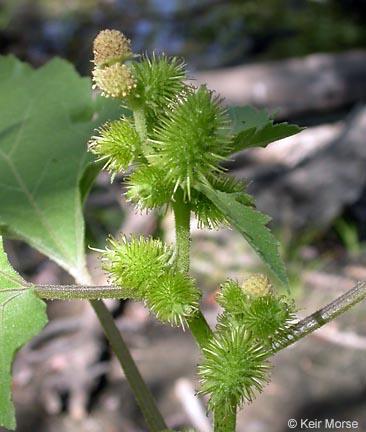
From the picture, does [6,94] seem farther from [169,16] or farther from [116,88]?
[169,16]

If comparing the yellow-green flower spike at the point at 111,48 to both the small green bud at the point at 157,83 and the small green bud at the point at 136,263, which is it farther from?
the small green bud at the point at 136,263

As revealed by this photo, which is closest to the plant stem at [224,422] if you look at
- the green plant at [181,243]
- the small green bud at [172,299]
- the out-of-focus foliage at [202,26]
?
the green plant at [181,243]

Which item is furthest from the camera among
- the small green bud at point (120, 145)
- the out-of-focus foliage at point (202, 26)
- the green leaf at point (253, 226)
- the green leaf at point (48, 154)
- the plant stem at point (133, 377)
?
the out-of-focus foliage at point (202, 26)

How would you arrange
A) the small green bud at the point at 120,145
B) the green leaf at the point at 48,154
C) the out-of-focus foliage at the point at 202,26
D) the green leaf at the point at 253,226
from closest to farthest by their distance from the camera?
1. the green leaf at the point at 253,226
2. the small green bud at the point at 120,145
3. the green leaf at the point at 48,154
4. the out-of-focus foliage at the point at 202,26

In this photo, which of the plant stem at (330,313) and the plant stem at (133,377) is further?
the plant stem at (133,377)

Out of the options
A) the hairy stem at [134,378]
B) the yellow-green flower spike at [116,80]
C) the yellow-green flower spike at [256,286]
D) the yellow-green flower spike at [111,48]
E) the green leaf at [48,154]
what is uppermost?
the green leaf at [48,154]

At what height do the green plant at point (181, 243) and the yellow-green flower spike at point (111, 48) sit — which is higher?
the yellow-green flower spike at point (111, 48)
